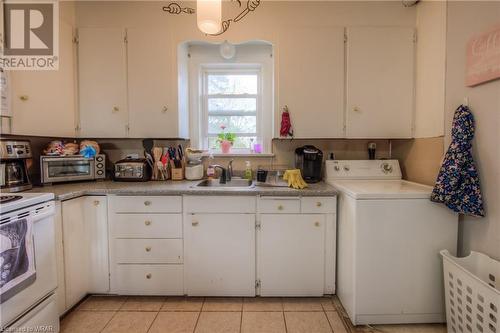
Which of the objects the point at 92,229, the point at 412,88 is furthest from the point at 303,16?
the point at 92,229

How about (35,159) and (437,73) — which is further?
(35,159)

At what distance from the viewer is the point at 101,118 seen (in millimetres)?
2287

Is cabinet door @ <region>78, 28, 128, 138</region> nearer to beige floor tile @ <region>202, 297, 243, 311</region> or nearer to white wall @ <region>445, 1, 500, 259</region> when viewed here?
beige floor tile @ <region>202, 297, 243, 311</region>

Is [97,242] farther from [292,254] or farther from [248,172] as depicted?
[292,254]

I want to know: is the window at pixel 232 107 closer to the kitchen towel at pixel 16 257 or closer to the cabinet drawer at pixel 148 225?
the cabinet drawer at pixel 148 225

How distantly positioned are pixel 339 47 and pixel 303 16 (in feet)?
1.37

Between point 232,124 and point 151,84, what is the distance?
88 centimetres

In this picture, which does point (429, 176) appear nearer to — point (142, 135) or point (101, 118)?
point (142, 135)

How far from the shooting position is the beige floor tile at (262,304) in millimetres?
1900

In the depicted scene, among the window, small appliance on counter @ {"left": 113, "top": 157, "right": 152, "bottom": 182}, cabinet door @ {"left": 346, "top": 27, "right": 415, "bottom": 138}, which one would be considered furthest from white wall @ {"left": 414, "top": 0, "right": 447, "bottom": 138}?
small appliance on counter @ {"left": 113, "top": 157, "right": 152, "bottom": 182}

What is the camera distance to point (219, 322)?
176cm

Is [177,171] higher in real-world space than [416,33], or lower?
lower

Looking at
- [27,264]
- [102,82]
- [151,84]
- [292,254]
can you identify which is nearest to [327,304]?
[292,254]

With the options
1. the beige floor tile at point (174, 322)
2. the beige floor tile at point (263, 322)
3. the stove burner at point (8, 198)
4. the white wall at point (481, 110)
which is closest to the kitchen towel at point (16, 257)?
the stove burner at point (8, 198)
